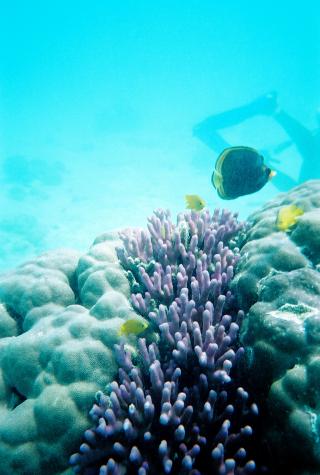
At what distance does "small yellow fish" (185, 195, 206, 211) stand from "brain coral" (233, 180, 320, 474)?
114 centimetres

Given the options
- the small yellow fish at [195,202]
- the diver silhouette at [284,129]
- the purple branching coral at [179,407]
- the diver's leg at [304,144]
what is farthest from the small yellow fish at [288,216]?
the diver's leg at [304,144]

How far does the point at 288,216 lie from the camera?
330cm

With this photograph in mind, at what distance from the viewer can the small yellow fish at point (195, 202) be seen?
4.28 m

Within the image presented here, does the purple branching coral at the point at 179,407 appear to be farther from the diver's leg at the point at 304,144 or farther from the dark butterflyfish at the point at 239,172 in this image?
the diver's leg at the point at 304,144

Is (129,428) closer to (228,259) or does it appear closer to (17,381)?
(17,381)

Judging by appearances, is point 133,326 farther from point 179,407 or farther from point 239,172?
point 239,172

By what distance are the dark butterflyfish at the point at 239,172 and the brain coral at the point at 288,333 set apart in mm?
800

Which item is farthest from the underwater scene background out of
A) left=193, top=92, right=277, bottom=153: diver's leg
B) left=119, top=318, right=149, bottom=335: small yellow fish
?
left=193, top=92, right=277, bottom=153: diver's leg

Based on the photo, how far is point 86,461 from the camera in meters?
2.22

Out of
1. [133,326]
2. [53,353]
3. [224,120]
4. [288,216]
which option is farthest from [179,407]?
[224,120]

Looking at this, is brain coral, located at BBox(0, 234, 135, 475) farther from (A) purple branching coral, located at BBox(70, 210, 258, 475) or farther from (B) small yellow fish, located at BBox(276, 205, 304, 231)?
(B) small yellow fish, located at BBox(276, 205, 304, 231)

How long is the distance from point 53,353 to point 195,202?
2590 millimetres

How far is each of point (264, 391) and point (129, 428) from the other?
Answer: 41.3 inches

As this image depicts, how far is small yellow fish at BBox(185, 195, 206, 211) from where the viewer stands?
4.28 meters
